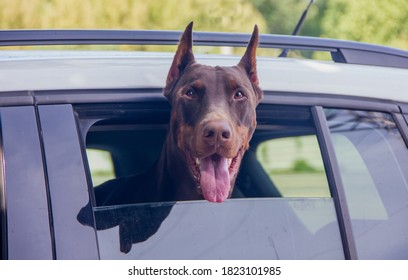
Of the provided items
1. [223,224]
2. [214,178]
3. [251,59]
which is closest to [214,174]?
[214,178]

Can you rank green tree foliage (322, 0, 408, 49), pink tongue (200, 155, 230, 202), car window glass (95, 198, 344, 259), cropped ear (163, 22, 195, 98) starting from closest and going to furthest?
1. car window glass (95, 198, 344, 259)
2. pink tongue (200, 155, 230, 202)
3. cropped ear (163, 22, 195, 98)
4. green tree foliage (322, 0, 408, 49)

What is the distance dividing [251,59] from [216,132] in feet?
1.20

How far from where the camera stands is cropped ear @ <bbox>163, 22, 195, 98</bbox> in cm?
296

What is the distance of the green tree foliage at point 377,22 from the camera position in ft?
64.6

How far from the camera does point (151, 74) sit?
9.19 feet

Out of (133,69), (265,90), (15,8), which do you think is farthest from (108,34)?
(15,8)

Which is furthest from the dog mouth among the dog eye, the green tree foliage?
the green tree foliage

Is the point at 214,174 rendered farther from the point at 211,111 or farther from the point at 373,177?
the point at 373,177

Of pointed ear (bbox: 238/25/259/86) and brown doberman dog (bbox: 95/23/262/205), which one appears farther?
pointed ear (bbox: 238/25/259/86)

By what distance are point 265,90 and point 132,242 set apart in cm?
75

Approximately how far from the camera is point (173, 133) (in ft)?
9.89

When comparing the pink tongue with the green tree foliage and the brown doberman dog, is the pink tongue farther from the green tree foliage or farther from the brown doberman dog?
the green tree foliage

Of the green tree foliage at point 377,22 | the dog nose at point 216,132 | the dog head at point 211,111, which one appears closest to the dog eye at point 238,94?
the dog head at point 211,111
